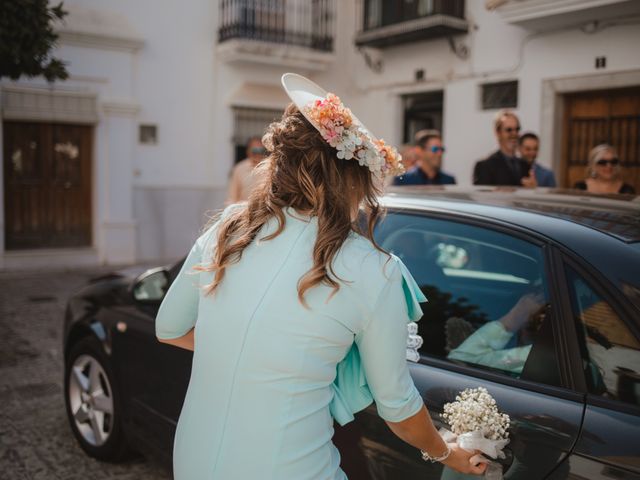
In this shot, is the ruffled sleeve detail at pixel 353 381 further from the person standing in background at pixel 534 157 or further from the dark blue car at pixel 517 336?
the person standing in background at pixel 534 157

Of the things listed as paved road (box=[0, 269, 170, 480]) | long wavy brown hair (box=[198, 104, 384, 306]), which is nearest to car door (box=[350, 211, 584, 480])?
long wavy brown hair (box=[198, 104, 384, 306])

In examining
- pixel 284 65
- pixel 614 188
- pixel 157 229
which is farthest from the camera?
pixel 284 65

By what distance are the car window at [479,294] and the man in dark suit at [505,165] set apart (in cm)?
307

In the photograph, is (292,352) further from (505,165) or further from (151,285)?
(505,165)

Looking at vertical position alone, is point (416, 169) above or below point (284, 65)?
below

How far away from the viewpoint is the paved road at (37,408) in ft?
13.2

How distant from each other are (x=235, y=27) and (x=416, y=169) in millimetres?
7275

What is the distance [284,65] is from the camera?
45.0 feet

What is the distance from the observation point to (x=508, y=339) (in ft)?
8.55

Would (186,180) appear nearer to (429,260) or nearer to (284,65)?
(284,65)

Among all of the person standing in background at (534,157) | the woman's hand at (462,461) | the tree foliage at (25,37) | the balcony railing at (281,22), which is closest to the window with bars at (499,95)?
the balcony railing at (281,22)

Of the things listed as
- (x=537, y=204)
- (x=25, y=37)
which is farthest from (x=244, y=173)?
(x=537, y=204)

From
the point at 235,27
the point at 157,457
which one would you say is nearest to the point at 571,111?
the point at 235,27

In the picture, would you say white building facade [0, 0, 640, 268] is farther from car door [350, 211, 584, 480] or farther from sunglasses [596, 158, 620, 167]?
car door [350, 211, 584, 480]
